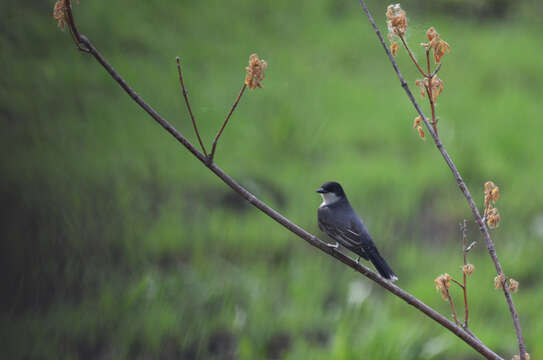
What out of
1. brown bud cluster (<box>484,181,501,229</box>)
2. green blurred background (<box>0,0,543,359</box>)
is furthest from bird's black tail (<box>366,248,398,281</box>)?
brown bud cluster (<box>484,181,501,229</box>)

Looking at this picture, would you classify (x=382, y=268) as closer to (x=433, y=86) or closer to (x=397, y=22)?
(x=433, y=86)

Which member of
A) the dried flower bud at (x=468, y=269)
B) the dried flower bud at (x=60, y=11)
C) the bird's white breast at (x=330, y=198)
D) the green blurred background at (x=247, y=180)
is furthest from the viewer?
the green blurred background at (x=247, y=180)

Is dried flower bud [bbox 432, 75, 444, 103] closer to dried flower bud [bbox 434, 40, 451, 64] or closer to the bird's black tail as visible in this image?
dried flower bud [bbox 434, 40, 451, 64]

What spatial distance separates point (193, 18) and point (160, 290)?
4161 mm

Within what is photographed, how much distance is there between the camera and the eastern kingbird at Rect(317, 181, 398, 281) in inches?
103

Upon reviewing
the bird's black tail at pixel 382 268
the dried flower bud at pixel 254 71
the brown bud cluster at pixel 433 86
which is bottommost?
the bird's black tail at pixel 382 268

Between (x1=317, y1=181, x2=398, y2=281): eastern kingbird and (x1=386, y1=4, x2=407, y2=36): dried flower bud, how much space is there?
109cm

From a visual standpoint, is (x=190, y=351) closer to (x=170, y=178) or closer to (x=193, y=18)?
(x=170, y=178)

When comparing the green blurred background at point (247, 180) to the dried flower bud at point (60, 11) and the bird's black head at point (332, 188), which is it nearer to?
the bird's black head at point (332, 188)

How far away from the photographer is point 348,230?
2.80 meters

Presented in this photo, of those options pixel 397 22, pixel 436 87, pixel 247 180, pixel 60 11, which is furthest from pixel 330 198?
A: pixel 60 11

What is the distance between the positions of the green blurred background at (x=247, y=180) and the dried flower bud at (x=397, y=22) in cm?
47

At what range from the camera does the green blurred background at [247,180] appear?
333 centimetres

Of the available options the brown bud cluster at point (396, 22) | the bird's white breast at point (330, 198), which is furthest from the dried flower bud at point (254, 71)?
the bird's white breast at point (330, 198)
